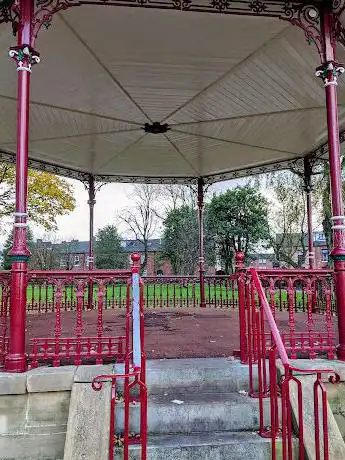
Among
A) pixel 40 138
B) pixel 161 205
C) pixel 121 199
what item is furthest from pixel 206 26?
pixel 121 199

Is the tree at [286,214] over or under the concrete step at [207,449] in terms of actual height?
over

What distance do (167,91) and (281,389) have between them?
5.01 m

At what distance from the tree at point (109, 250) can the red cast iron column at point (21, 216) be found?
31469mm

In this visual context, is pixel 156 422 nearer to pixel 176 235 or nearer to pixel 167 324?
pixel 167 324

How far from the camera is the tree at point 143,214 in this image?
33.2 m

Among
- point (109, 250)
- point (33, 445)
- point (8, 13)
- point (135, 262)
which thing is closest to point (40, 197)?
Result: point (8, 13)

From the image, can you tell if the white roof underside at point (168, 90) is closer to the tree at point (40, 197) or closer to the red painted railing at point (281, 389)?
the red painted railing at point (281, 389)

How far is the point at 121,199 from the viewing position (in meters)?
36.3

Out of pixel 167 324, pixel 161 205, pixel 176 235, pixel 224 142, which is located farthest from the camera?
pixel 161 205

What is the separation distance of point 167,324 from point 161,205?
2597cm

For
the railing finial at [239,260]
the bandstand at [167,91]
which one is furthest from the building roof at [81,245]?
the railing finial at [239,260]

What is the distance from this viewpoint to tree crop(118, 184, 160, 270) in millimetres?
33156

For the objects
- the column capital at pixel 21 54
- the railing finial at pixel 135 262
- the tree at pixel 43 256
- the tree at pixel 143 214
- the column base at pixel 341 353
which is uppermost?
the tree at pixel 143 214

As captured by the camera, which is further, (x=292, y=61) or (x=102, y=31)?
(x=292, y=61)
